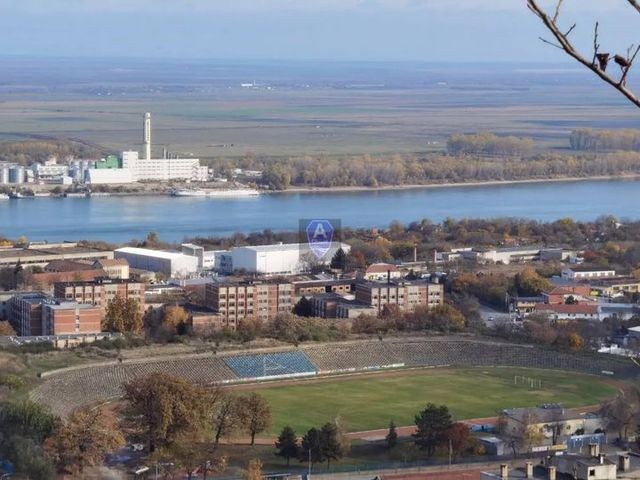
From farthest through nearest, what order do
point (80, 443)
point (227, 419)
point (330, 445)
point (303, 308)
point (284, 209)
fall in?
point (284, 209) → point (303, 308) → point (227, 419) → point (330, 445) → point (80, 443)

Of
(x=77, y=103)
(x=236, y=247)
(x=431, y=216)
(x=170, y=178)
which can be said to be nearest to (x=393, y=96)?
(x=77, y=103)

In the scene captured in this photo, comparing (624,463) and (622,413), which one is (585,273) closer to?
(622,413)

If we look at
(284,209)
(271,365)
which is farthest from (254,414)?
(284,209)

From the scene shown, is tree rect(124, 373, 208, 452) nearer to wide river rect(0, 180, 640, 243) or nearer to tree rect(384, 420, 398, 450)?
tree rect(384, 420, 398, 450)

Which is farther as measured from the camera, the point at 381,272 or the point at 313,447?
the point at 381,272

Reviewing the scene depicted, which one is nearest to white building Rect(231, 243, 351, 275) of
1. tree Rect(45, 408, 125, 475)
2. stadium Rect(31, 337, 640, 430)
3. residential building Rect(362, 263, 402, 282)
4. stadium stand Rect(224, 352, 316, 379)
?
residential building Rect(362, 263, 402, 282)

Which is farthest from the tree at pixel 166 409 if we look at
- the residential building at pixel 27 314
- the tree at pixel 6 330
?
the residential building at pixel 27 314
